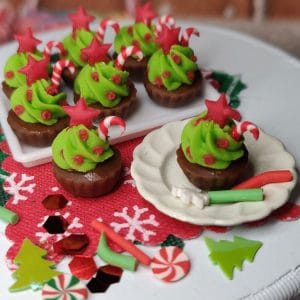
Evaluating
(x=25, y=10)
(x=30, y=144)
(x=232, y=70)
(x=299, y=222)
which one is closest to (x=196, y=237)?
(x=299, y=222)

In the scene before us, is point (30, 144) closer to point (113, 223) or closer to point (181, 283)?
point (113, 223)

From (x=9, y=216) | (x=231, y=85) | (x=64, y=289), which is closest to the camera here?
(x=64, y=289)

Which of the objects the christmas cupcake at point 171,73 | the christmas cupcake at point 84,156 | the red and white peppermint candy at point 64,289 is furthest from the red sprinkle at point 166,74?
the red and white peppermint candy at point 64,289

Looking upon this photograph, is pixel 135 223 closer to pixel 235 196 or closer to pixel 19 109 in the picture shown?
pixel 235 196

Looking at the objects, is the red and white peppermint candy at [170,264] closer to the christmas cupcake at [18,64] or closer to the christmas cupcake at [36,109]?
the christmas cupcake at [36,109]

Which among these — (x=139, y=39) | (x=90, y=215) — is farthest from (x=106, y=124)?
(x=139, y=39)

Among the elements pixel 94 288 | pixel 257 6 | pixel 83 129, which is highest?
pixel 83 129

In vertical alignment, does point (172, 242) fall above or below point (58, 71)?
below
